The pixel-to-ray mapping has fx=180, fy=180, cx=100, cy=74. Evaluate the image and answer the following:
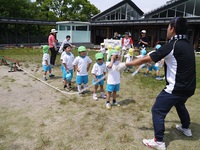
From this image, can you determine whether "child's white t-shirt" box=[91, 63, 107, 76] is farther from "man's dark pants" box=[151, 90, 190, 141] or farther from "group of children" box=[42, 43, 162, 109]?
"man's dark pants" box=[151, 90, 190, 141]

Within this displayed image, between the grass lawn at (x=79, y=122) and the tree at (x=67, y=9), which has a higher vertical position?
the tree at (x=67, y=9)

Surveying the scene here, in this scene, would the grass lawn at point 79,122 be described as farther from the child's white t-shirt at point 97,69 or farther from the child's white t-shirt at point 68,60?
the child's white t-shirt at point 68,60

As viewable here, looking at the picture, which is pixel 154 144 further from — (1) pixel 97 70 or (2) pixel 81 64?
(2) pixel 81 64

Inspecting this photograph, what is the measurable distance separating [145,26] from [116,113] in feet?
60.2

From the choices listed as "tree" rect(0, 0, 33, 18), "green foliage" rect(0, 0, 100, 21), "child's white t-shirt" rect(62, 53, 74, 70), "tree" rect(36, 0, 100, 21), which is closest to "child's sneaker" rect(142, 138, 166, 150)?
"child's white t-shirt" rect(62, 53, 74, 70)

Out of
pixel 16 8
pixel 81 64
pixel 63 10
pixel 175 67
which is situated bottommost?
pixel 81 64

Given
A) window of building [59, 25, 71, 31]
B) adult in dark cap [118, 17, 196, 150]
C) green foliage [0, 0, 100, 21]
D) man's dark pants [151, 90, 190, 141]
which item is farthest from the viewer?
green foliage [0, 0, 100, 21]

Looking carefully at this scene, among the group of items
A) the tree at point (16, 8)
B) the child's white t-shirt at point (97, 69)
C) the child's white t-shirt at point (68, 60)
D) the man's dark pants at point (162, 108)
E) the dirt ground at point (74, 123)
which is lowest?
the dirt ground at point (74, 123)

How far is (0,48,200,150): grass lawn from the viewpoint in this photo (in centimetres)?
302

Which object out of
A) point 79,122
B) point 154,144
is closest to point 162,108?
point 154,144

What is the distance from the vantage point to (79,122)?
3.71m

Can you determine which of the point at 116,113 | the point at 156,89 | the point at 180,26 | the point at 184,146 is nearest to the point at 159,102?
the point at 184,146

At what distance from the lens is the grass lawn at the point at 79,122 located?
119 inches

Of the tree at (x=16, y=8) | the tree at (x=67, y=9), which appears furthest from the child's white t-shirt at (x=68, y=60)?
the tree at (x=67, y=9)
